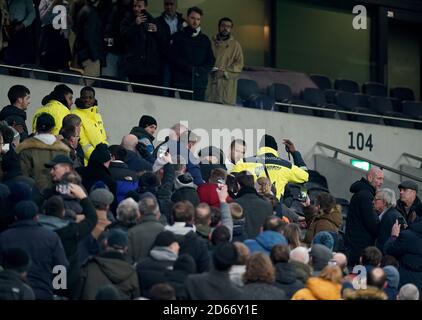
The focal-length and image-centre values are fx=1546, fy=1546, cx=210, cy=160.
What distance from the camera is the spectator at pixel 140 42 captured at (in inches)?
837

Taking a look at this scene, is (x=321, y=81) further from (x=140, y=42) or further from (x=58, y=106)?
(x=58, y=106)

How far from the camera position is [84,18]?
21047 mm

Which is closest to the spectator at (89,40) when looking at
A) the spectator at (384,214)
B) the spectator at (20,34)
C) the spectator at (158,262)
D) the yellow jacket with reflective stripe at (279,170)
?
the spectator at (20,34)

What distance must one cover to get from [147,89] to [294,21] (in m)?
5.64

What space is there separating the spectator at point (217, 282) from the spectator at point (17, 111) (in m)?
4.54

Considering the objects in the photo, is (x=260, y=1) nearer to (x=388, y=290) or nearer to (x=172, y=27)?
(x=172, y=27)

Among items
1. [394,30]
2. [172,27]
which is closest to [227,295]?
[172,27]

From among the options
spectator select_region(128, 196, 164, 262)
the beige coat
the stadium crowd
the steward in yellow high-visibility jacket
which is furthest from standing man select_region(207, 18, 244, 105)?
spectator select_region(128, 196, 164, 262)

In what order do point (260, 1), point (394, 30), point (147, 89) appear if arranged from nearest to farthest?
point (147, 89), point (260, 1), point (394, 30)

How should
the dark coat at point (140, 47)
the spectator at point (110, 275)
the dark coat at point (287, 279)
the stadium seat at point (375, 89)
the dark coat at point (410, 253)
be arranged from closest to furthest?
the spectator at point (110, 275), the dark coat at point (287, 279), the dark coat at point (410, 253), the dark coat at point (140, 47), the stadium seat at point (375, 89)

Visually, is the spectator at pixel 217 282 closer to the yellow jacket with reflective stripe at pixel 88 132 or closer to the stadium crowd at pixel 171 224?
the stadium crowd at pixel 171 224

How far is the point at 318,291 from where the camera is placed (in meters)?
13.9

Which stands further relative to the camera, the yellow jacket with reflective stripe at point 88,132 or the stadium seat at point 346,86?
the stadium seat at point 346,86

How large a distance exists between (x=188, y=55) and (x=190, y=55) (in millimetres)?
32
